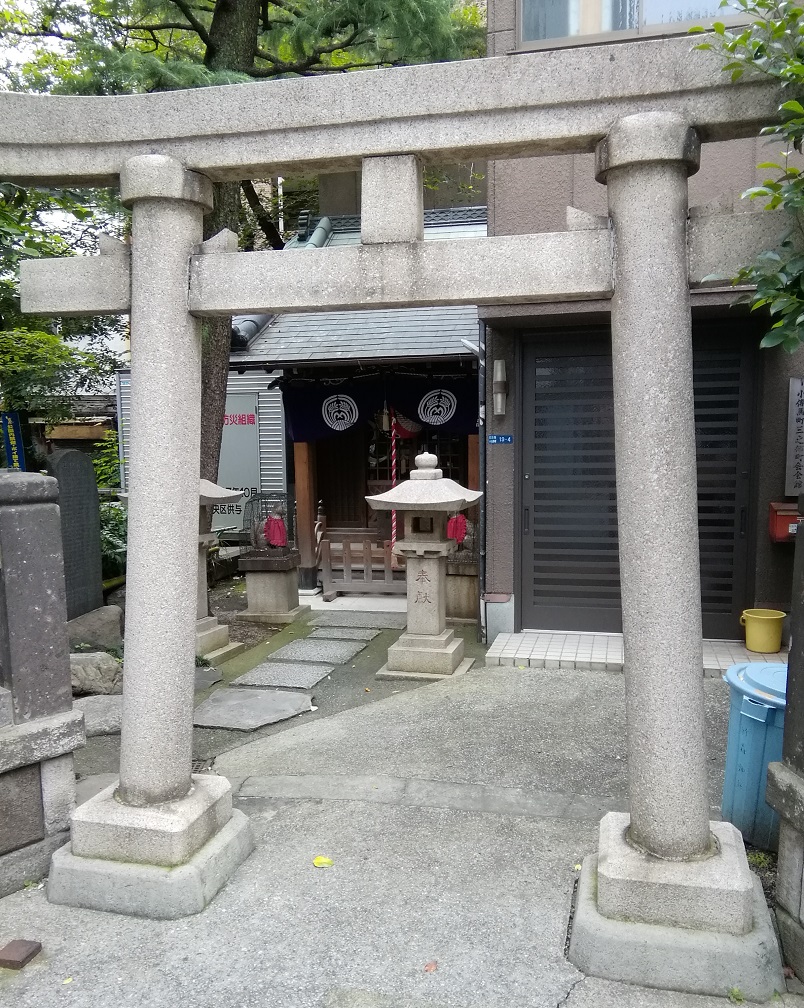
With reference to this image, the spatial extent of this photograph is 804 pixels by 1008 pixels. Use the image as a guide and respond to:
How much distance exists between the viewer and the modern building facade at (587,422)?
752 cm

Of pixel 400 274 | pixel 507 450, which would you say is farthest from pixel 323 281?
pixel 507 450

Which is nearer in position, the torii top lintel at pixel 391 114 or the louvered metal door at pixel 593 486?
the torii top lintel at pixel 391 114

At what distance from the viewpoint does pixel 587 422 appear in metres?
8.42

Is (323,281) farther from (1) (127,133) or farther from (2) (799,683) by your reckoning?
(2) (799,683)

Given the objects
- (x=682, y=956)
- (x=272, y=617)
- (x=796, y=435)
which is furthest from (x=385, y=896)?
(x=272, y=617)

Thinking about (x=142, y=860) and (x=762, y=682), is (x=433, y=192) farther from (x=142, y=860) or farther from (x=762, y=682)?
(x=142, y=860)

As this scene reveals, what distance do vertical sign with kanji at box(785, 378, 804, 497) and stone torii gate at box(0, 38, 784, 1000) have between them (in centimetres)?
468

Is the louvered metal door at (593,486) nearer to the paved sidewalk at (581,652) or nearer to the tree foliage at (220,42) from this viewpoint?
the paved sidewalk at (581,652)

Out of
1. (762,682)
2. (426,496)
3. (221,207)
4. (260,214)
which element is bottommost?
(762,682)

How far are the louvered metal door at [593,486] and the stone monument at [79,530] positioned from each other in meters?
5.27

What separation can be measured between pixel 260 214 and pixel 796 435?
1049 centimetres

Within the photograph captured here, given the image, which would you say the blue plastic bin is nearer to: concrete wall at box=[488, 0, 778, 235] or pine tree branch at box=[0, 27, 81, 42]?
concrete wall at box=[488, 0, 778, 235]

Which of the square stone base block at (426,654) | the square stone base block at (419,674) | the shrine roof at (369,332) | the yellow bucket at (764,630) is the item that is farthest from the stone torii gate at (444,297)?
the shrine roof at (369,332)

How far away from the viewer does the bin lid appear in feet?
13.1
